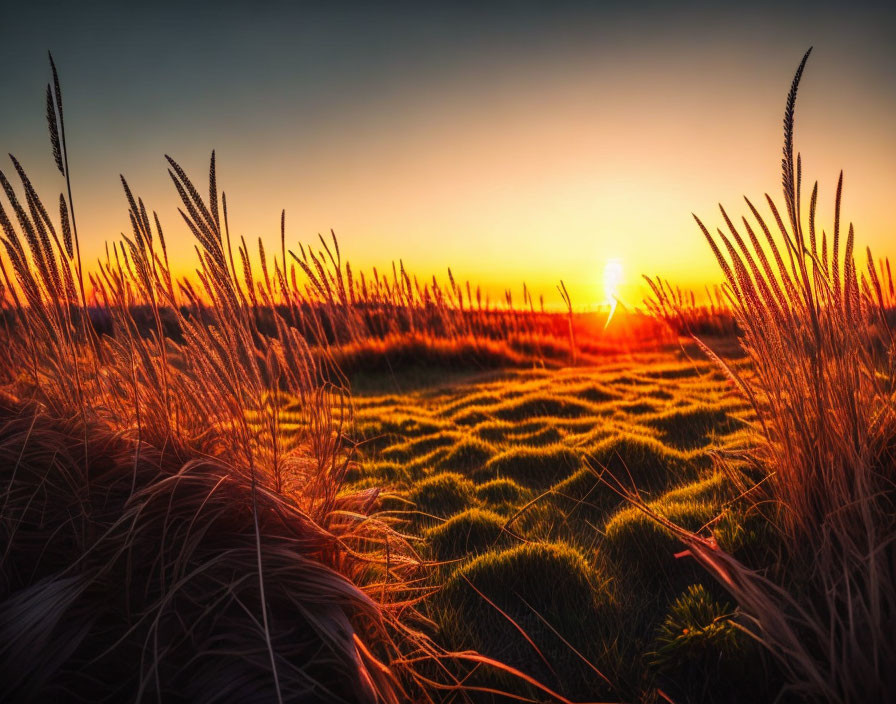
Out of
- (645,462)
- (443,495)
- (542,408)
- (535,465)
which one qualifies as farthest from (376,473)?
(542,408)

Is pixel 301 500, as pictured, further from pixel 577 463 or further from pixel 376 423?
pixel 376 423

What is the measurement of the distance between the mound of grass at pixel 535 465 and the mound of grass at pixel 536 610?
1.05 m

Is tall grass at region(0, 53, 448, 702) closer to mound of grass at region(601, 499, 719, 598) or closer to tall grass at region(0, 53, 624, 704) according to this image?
tall grass at region(0, 53, 624, 704)

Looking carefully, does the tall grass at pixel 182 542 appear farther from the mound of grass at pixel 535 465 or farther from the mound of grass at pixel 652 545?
the mound of grass at pixel 535 465

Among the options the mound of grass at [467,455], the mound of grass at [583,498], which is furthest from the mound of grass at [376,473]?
the mound of grass at [583,498]

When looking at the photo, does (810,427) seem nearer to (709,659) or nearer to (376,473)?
(709,659)

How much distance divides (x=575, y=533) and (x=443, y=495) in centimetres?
81

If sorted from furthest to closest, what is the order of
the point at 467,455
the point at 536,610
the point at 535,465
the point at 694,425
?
the point at 694,425 → the point at 467,455 → the point at 535,465 → the point at 536,610

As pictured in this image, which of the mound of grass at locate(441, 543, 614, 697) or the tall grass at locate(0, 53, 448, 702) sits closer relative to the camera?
the tall grass at locate(0, 53, 448, 702)

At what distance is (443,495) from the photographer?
2.70 m

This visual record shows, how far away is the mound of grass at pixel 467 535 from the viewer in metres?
2.03

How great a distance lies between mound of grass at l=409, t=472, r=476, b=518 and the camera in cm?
254

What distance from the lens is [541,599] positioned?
166 cm

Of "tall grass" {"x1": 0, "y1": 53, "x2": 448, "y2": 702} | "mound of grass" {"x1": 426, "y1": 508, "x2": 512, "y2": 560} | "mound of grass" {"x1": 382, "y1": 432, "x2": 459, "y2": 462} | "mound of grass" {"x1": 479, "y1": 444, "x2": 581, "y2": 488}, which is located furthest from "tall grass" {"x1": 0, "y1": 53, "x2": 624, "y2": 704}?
"mound of grass" {"x1": 382, "y1": 432, "x2": 459, "y2": 462}
